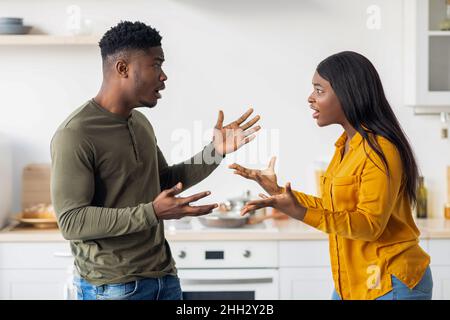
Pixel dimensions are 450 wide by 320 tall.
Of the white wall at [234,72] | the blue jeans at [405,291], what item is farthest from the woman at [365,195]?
the white wall at [234,72]

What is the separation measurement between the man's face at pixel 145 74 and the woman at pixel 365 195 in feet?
0.84

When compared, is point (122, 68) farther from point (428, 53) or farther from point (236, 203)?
point (428, 53)

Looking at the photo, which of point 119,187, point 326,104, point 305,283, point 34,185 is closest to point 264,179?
point 326,104

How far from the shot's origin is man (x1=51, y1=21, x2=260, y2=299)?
1.57 meters

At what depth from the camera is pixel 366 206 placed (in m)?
1.70

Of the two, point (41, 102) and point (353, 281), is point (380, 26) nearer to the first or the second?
point (41, 102)

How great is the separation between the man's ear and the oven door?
4.20 feet

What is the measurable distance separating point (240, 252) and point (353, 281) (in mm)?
1093

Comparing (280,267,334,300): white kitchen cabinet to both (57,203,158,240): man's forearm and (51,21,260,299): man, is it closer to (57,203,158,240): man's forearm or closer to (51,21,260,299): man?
(51,21,260,299): man

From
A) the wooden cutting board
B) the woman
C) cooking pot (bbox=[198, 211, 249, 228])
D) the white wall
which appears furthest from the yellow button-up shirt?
the wooden cutting board

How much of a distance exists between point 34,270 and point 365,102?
163 cm

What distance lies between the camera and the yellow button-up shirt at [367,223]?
1.70 m

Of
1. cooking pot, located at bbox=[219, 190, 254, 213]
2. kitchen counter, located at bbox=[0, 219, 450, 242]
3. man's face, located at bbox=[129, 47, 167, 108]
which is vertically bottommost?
kitchen counter, located at bbox=[0, 219, 450, 242]

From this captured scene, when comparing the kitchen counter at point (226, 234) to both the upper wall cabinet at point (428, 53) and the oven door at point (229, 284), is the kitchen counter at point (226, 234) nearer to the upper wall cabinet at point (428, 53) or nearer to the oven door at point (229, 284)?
the oven door at point (229, 284)
